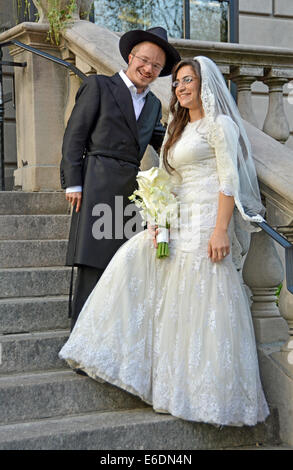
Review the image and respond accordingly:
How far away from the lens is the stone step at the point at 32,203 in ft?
17.4

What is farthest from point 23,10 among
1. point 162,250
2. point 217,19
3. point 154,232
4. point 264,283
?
point 264,283

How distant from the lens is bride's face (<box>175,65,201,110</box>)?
12.5 ft

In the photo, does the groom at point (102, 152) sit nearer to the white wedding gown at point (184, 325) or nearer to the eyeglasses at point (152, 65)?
the eyeglasses at point (152, 65)

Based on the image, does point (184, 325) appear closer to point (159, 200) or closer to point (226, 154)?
point (159, 200)

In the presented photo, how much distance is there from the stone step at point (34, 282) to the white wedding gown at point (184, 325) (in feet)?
2.71

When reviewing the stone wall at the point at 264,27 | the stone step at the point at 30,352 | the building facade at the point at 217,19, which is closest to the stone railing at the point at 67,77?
the stone step at the point at 30,352

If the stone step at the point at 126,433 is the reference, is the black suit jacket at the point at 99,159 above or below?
above

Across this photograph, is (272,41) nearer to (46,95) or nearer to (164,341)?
(46,95)

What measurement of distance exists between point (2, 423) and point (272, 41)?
8650 millimetres

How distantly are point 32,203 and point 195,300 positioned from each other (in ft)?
6.97

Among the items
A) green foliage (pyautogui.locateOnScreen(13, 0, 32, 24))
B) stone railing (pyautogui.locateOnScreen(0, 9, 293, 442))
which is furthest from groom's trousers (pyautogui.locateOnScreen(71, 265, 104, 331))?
green foliage (pyautogui.locateOnScreen(13, 0, 32, 24))

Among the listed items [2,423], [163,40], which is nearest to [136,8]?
[163,40]

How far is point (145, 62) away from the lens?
421cm

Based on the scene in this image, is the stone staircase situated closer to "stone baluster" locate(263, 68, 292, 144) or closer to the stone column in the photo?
the stone column
